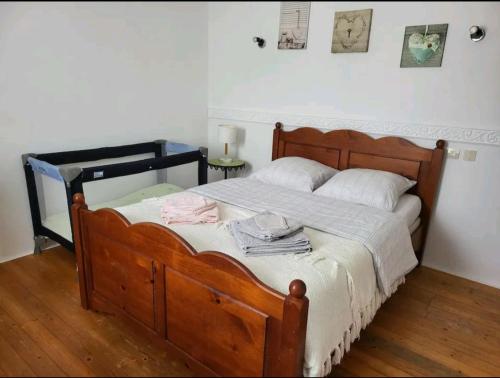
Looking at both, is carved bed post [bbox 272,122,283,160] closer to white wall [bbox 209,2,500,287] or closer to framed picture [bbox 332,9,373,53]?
white wall [bbox 209,2,500,287]

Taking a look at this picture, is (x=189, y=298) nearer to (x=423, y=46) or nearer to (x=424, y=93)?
(x=424, y=93)

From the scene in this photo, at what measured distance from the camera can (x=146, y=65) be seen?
303cm

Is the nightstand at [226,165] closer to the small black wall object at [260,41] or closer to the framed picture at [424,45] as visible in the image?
the small black wall object at [260,41]

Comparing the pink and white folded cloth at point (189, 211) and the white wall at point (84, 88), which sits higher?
the white wall at point (84, 88)

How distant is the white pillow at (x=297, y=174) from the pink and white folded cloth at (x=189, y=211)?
0.84m

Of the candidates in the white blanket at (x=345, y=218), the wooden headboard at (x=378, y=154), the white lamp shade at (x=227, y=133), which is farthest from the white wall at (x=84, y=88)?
the wooden headboard at (x=378, y=154)

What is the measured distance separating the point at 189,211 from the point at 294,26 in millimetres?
1920

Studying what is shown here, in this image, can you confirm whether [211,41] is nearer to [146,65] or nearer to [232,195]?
[146,65]

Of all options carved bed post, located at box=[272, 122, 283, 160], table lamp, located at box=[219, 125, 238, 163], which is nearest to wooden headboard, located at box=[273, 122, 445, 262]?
carved bed post, located at box=[272, 122, 283, 160]

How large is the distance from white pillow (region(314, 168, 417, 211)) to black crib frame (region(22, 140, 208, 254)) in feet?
3.73

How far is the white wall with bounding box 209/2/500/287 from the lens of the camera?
2.25 m

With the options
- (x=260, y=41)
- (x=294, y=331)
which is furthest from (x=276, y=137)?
(x=294, y=331)

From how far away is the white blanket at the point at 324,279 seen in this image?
1.30m

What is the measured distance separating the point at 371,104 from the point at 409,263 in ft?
4.08
